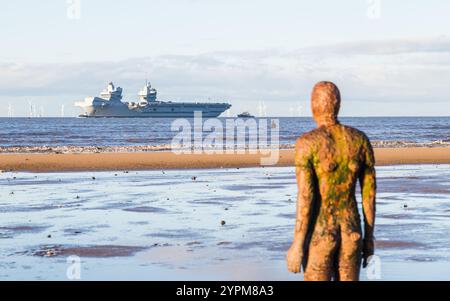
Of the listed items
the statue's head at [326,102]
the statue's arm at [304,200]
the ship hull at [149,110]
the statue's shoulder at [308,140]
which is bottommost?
the statue's arm at [304,200]

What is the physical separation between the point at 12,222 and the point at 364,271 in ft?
25.6

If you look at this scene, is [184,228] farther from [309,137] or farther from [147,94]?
Answer: [147,94]

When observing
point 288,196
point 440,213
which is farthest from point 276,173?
point 440,213

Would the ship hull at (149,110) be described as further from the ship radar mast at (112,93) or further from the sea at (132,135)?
the sea at (132,135)

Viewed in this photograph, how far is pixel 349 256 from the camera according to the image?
20.2ft

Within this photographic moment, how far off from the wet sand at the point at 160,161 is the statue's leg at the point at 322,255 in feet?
83.5

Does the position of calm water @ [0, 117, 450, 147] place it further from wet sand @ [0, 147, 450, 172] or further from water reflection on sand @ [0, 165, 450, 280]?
water reflection on sand @ [0, 165, 450, 280]

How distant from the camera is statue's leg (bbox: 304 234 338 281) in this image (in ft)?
20.1

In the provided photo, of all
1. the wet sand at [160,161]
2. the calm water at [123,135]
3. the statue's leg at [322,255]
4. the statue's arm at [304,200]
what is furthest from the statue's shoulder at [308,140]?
the calm water at [123,135]

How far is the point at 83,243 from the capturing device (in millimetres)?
12930

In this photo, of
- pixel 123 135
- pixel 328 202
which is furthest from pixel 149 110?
pixel 328 202

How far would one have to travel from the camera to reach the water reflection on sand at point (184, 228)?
35.1ft

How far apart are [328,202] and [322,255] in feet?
1.27
